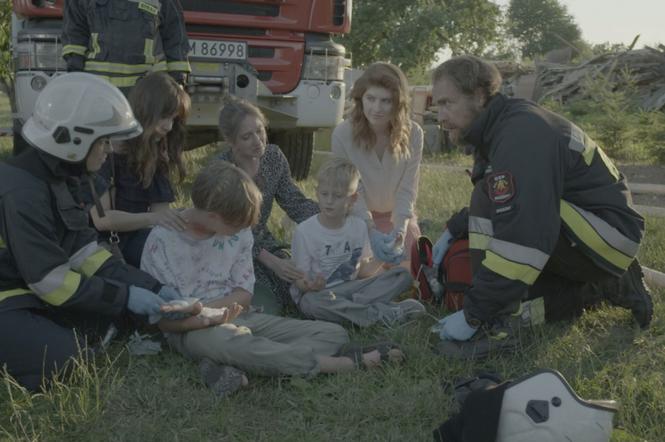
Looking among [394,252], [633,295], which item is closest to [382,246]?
[394,252]

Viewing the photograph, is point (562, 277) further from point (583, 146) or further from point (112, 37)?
point (112, 37)

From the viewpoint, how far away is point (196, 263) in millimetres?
3459

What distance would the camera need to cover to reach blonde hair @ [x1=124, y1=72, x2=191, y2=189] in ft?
12.5

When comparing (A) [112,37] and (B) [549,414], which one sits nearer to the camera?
(B) [549,414]

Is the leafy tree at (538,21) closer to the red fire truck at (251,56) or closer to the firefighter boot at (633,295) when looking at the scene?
the red fire truck at (251,56)

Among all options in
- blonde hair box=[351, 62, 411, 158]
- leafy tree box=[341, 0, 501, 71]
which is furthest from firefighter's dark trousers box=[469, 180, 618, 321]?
leafy tree box=[341, 0, 501, 71]

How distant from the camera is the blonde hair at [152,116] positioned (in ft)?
12.5

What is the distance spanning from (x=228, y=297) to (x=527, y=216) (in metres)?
1.29

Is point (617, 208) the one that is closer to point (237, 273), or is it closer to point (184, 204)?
point (237, 273)

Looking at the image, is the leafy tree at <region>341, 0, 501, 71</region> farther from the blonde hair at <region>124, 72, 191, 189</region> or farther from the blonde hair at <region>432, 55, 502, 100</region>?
the blonde hair at <region>432, 55, 502, 100</region>

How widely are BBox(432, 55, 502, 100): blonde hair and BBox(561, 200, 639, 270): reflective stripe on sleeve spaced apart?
1.92ft

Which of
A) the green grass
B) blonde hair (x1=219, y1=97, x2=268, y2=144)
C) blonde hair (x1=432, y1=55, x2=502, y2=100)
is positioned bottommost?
the green grass

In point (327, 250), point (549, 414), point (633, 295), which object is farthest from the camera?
point (327, 250)

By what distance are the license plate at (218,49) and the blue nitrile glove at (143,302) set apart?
3.72 m
